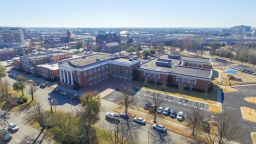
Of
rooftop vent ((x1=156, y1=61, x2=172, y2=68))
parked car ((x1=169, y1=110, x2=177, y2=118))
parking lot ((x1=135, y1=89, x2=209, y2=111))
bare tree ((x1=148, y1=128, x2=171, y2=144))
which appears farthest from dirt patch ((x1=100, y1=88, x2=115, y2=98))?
bare tree ((x1=148, y1=128, x2=171, y2=144))

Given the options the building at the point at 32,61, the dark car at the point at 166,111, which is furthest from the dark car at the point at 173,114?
the building at the point at 32,61

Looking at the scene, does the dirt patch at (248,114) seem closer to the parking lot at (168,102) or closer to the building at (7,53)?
the parking lot at (168,102)

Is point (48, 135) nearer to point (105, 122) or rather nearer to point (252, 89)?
point (105, 122)

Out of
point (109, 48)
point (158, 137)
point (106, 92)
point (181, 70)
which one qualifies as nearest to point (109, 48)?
point (109, 48)

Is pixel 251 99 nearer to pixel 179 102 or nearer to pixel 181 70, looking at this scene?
pixel 179 102

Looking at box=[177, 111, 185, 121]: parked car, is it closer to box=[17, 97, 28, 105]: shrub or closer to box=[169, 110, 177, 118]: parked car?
box=[169, 110, 177, 118]: parked car

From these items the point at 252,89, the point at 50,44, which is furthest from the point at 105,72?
the point at 50,44

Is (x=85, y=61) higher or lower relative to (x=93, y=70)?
higher
